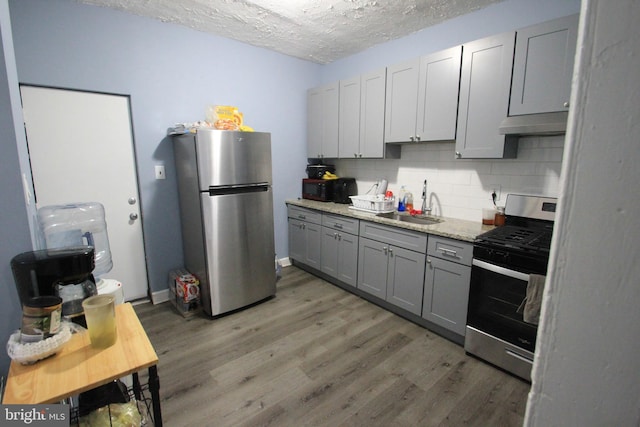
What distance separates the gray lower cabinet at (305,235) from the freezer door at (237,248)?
67 cm

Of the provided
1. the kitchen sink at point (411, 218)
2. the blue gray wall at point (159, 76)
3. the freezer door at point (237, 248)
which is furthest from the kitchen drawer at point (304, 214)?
the kitchen sink at point (411, 218)

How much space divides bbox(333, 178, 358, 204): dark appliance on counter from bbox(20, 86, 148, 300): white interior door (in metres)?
2.14

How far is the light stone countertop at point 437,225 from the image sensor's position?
7.36ft

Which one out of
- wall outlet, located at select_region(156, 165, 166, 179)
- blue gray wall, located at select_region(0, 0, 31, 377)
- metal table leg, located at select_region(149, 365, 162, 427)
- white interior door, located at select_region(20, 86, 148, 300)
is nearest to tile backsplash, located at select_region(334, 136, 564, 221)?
wall outlet, located at select_region(156, 165, 166, 179)

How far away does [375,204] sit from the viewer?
3066mm

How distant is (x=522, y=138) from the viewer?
237 cm

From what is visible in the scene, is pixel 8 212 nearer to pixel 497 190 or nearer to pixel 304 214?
pixel 304 214

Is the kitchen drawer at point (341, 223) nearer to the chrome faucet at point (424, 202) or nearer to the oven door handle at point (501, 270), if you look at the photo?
the chrome faucet at point (424, 202)

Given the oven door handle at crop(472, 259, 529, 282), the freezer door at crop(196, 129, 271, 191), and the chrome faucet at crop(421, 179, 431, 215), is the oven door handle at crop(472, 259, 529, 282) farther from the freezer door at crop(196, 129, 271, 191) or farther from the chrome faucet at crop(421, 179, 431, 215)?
the freezer door at crop(196, 129, 271, 191)

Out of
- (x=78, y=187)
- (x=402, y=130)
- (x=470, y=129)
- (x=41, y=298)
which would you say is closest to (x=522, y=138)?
(x=470, y=129)

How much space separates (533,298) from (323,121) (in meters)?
2.83

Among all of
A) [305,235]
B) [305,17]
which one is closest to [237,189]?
[305,235]

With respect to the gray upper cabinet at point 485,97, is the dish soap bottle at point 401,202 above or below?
below

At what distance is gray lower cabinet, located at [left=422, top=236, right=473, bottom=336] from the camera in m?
2.22
